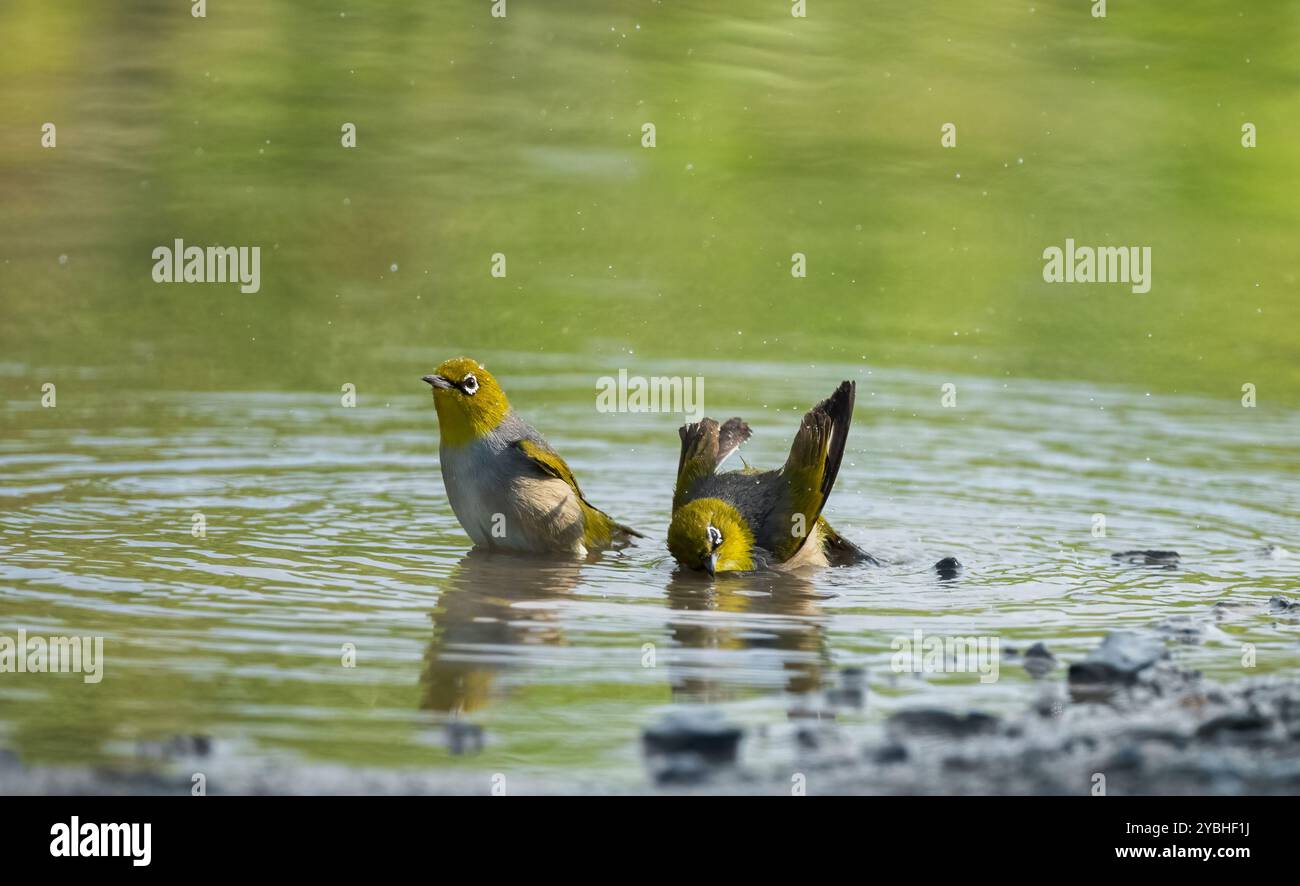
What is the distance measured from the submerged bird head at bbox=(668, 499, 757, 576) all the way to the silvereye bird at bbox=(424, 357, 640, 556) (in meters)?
0.71

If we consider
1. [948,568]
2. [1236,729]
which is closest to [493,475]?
[948,568]

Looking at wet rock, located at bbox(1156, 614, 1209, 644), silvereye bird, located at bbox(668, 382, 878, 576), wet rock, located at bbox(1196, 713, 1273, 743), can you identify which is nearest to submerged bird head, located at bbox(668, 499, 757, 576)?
silvereye bird, located at bbox(668, 382, 878, 576)

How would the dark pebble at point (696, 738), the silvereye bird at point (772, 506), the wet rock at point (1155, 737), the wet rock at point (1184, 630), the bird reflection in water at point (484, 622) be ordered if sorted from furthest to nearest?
the silvereye bird at point (772, 506) → the wet rock at point (1184, 630) → the bird reflection in water at point (484, 622) → the wet rock at point (1155, 737) → the dark pebble at point (696, 738)

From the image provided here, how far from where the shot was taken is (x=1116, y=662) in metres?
7.29

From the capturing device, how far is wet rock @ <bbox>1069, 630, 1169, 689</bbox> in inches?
286

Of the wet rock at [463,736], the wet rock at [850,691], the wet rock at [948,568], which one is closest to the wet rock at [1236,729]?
the wet rock at [850,691]

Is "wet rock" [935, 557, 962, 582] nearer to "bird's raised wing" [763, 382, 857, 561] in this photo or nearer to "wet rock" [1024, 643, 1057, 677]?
"bird's raised wing" [763, 382, 857, 561]

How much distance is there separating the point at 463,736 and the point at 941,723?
168 centimetres

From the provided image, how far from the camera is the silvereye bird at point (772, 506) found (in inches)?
377

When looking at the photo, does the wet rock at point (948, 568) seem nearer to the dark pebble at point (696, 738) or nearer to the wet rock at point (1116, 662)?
the wet rock at point (1116, 662)

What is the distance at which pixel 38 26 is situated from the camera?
22375mm

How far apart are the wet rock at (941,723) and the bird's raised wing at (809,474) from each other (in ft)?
10.1

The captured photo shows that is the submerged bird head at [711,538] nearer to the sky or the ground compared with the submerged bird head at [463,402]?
nearer to the ground

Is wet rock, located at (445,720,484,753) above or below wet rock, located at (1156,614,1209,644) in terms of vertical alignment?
below
